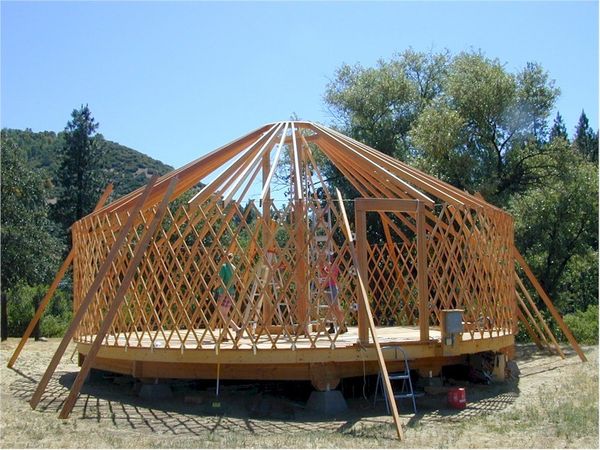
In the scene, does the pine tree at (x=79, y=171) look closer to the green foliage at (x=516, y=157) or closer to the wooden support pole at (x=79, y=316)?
the green foliage at (x=516, y=157)

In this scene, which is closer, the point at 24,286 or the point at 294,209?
the point at 294,209

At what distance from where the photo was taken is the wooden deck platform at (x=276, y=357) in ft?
21.4

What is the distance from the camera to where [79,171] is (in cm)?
2186

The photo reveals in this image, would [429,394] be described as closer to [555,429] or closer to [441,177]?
[555,429]


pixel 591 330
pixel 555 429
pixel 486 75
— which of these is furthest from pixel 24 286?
pixel 555 429

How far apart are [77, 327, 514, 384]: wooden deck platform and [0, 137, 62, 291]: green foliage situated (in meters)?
7.86

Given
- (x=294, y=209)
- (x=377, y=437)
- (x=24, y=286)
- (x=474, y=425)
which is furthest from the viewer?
(x=24, y=286)

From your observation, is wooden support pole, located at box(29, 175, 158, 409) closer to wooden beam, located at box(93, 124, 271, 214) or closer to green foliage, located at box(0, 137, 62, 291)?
wooden beam, located at box(93, 124, 271, 214)

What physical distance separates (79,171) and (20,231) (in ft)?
25.0

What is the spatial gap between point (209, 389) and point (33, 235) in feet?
29.2

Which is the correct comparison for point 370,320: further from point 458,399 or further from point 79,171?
point 79,171

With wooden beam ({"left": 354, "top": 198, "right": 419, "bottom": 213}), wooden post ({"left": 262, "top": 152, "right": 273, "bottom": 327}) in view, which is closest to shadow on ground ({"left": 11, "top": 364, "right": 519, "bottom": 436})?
wooden post ({"left": 262, "top": 152, "right": 273, "bottom": 327})

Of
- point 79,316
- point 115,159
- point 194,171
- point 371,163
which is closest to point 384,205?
point 371,163

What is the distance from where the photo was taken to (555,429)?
5.39m
